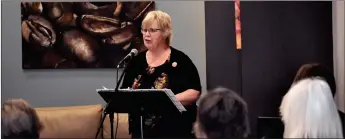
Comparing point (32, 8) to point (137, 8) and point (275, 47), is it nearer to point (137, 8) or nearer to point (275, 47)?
point (137, 8)

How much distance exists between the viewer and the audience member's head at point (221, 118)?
4.04ft

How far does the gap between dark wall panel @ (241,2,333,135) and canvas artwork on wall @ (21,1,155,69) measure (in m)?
0.69

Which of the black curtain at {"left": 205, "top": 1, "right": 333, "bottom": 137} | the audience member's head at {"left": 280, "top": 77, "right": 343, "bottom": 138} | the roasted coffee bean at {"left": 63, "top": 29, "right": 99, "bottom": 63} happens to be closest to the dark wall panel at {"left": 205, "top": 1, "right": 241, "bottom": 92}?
the black curtain at {"left": 205, "top": 1, "right": 333, "bottom": 137}

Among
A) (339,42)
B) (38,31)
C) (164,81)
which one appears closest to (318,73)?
(339,42)

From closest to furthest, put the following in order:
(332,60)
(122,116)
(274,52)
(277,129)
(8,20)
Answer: (277,129) < (332,60) < (274,52) < (122,116) < (8,20)

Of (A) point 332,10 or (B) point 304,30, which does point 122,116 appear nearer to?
(B) point 304,30

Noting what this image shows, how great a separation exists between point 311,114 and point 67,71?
162cm

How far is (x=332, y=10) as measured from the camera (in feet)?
6.68

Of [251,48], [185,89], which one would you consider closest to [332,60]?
[251,48]

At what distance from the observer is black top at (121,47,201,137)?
1820mm

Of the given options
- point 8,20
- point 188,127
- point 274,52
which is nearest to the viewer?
point 188,127

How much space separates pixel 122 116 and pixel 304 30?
102cm

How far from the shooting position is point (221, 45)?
244cm

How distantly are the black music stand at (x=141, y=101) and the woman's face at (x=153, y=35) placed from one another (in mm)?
299
